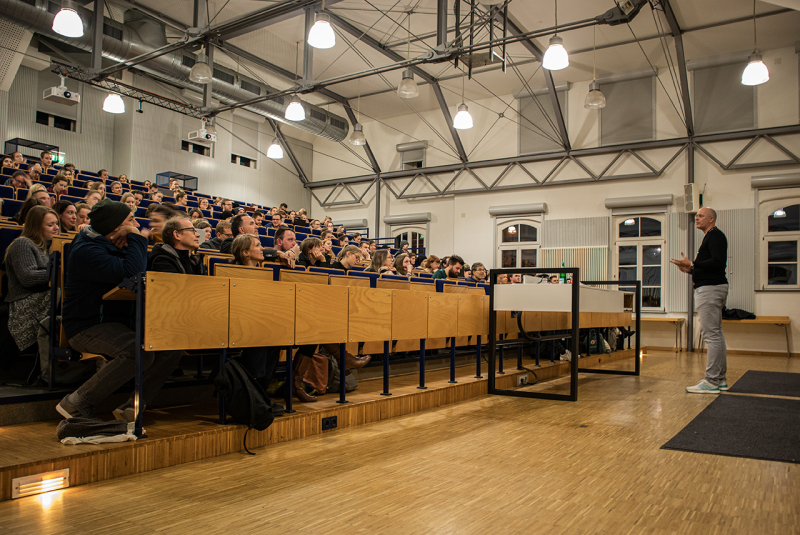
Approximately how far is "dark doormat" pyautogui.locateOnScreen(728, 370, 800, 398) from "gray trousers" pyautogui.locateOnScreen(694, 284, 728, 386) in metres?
0.31

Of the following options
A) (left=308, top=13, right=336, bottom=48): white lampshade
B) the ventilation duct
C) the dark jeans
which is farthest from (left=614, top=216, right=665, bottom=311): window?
the dark jeans

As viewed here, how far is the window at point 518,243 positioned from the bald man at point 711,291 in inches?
250

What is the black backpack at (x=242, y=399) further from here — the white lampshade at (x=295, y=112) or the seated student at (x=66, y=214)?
the white lampshade at (x=295, y=112)

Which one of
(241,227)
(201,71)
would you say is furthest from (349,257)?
(201,71)

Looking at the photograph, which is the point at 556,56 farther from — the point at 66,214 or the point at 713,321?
the point at 66,214

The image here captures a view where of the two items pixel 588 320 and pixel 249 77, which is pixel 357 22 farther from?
pixel 588 320

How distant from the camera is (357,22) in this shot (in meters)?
8.61

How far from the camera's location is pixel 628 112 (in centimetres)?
934

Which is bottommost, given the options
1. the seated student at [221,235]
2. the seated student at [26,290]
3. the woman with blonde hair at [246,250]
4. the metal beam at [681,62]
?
the seated student at [26,290]

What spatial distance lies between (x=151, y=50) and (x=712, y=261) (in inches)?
319

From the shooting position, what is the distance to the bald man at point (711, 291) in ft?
12.0

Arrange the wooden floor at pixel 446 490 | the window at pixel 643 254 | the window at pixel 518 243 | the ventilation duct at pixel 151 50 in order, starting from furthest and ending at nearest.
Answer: the window at pixel 518 243
the window at pixel 643 254
the ventilation duct at pixel 151 50
the wooden floor at pixel 446 490

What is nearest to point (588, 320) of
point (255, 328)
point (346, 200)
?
point (255, 328)

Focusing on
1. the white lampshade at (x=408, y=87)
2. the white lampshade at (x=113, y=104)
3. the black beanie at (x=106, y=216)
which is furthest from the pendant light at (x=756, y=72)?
the white lampshade at (x=113, y=104)
